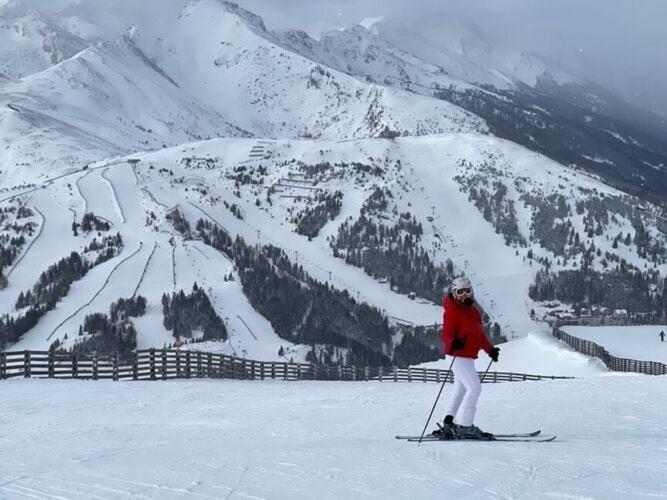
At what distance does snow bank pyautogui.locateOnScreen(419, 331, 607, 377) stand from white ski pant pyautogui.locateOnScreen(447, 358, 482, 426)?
40713 mm

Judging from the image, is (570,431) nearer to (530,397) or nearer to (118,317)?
(530,397)

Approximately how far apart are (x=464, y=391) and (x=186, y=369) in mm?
22549

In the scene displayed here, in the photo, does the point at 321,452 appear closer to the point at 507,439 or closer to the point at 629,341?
the point at 507,439

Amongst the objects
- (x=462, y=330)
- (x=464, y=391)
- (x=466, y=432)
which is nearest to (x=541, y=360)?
(x=466, y=432)

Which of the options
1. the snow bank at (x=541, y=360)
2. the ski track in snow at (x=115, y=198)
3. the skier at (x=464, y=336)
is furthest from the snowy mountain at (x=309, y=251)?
the skier at (x=464, y=336)

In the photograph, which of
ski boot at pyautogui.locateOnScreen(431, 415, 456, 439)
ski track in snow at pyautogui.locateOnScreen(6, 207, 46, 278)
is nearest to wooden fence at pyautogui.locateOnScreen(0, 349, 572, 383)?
ski boot at pyautogui.locateOnScreen(431, 415, 456, 439)

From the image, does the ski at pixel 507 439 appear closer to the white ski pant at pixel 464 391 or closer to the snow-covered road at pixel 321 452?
the snow-covered road at pixel 321 452

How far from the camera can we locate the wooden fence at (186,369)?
2912 cm

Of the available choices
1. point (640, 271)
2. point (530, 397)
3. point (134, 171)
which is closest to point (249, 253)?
point (134, 171)

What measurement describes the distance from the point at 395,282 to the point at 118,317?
66.6m

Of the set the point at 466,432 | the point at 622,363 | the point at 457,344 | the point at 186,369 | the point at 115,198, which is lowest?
the point at 622,363

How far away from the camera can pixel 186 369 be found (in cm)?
3241

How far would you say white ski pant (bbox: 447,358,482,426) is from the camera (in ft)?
36.9

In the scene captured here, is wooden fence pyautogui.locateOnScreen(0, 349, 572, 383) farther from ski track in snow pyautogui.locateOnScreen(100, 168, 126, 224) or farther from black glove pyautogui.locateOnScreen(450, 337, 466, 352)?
ski track in snow pyautogui.locateOnScreen(100, 168, 126, 224)
